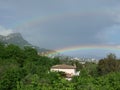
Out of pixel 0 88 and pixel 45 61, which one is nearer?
pixel 0 88

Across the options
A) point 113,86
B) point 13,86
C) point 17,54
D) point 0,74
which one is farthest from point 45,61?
point 113,86

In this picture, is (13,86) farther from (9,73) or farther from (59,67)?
(59,67)

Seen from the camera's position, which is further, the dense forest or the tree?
the tree

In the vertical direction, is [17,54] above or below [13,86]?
above

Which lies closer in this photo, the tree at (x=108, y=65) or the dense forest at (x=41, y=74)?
the dense forest at (x=41, y=74)

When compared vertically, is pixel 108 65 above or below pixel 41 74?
above

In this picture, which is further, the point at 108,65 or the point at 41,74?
the point at 108,65

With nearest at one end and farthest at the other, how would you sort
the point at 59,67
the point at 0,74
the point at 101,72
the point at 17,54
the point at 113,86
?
the point at 113,86 < the point at 0,74 < the point at 101,72 < the point at 17,54 < the point at 59,67

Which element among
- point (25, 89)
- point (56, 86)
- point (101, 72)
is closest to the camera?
point (56, 86)
